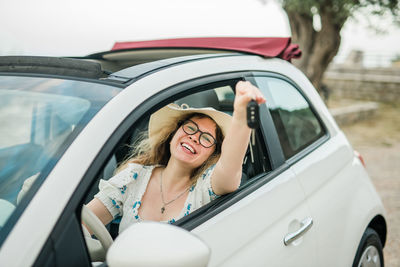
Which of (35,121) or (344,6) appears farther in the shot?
(344,6)

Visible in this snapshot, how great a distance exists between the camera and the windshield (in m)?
1.16

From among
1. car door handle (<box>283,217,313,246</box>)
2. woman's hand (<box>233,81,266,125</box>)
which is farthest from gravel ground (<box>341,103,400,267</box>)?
woman's hand (<box>233,81,266,125</box>)

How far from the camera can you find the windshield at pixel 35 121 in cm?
116

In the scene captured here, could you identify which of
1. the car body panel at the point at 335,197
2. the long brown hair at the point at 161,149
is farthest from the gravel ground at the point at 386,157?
the long brown hair at the point at 161,149

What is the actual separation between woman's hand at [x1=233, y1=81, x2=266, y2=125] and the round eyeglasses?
38 cm

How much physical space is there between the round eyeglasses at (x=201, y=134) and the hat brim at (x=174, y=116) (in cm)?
8

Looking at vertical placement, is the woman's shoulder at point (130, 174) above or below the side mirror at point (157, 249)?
below

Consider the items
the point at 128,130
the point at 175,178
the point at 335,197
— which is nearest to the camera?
the point at 128,130

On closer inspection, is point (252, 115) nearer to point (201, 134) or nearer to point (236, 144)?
point (236, 144)

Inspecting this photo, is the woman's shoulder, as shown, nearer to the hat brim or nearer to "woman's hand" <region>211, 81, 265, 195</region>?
the hat brim

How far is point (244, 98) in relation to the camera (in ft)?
4.27

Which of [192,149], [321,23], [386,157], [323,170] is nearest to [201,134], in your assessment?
[192,149]

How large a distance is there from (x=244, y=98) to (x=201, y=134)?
47cm

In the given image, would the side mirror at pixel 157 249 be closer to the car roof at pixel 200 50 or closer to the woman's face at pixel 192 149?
the woman's face at pixel 192 149
